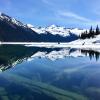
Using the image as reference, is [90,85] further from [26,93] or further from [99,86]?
[26,93]

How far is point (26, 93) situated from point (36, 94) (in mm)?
652

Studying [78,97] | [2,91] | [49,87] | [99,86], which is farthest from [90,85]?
[2,91]

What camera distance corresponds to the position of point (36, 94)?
19703mm

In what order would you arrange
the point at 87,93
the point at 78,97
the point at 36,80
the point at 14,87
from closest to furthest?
the point at 78,97, the point at 87,93, the point at 14,87, the point at 36,80

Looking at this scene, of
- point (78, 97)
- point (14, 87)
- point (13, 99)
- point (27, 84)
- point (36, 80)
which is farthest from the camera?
point (36, 80)

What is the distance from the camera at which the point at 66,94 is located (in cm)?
2005

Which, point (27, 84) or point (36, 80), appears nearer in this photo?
point (27, 84)

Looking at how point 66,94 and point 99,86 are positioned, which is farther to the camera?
point 99,86

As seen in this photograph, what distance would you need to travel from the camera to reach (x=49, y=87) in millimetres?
22547

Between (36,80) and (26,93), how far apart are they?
246 inches

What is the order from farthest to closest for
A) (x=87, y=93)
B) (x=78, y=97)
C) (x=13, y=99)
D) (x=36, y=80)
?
(x=36, y=80) < (x=87, y=93) < (x=78, y=97) < (x=13, y=99)


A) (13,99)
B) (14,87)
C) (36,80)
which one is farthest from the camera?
(36,80)

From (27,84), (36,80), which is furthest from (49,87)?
(36,80)

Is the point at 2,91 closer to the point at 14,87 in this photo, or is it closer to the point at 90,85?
the point at 14,87
